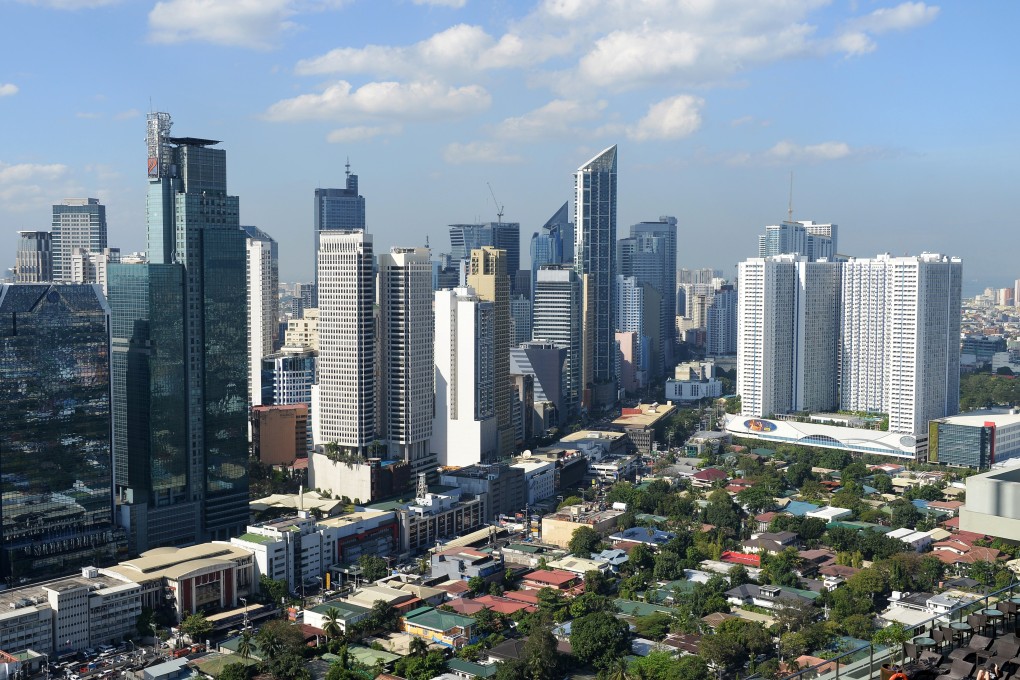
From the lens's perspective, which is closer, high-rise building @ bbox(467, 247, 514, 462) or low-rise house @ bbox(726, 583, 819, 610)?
low-rise house @ bbox(726, 583, 819, 610)

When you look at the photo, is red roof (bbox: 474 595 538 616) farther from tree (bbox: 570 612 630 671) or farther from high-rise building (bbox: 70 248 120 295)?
high-rise building (bbox: 70 248 120 295)

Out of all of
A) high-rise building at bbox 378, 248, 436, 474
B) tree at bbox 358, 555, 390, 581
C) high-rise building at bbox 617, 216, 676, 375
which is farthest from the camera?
high-rise building at bbox 617, 216, 676, 375

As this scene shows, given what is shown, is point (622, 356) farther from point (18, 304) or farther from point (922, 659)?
point (922, 659)

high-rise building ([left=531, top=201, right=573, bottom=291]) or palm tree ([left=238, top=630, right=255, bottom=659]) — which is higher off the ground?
high-rise building ([left=531, top=201, right=573, bottom=291])

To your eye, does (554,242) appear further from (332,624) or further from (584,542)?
(332,624)

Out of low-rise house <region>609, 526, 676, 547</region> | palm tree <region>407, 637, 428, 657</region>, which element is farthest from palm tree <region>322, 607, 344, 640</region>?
low-rise house <region>609, 526, 676, 547</region>

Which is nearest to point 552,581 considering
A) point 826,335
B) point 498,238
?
point 826,335

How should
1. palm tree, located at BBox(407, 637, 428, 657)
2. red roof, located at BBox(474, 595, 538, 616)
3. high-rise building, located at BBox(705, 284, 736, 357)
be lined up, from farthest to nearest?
high-rise building, located at BBox(705, 284, 736, 357) → red roof, located at BBox(474, 595, 538, 616) → palm tree, located at BBox(407, 637, 428, 657)
